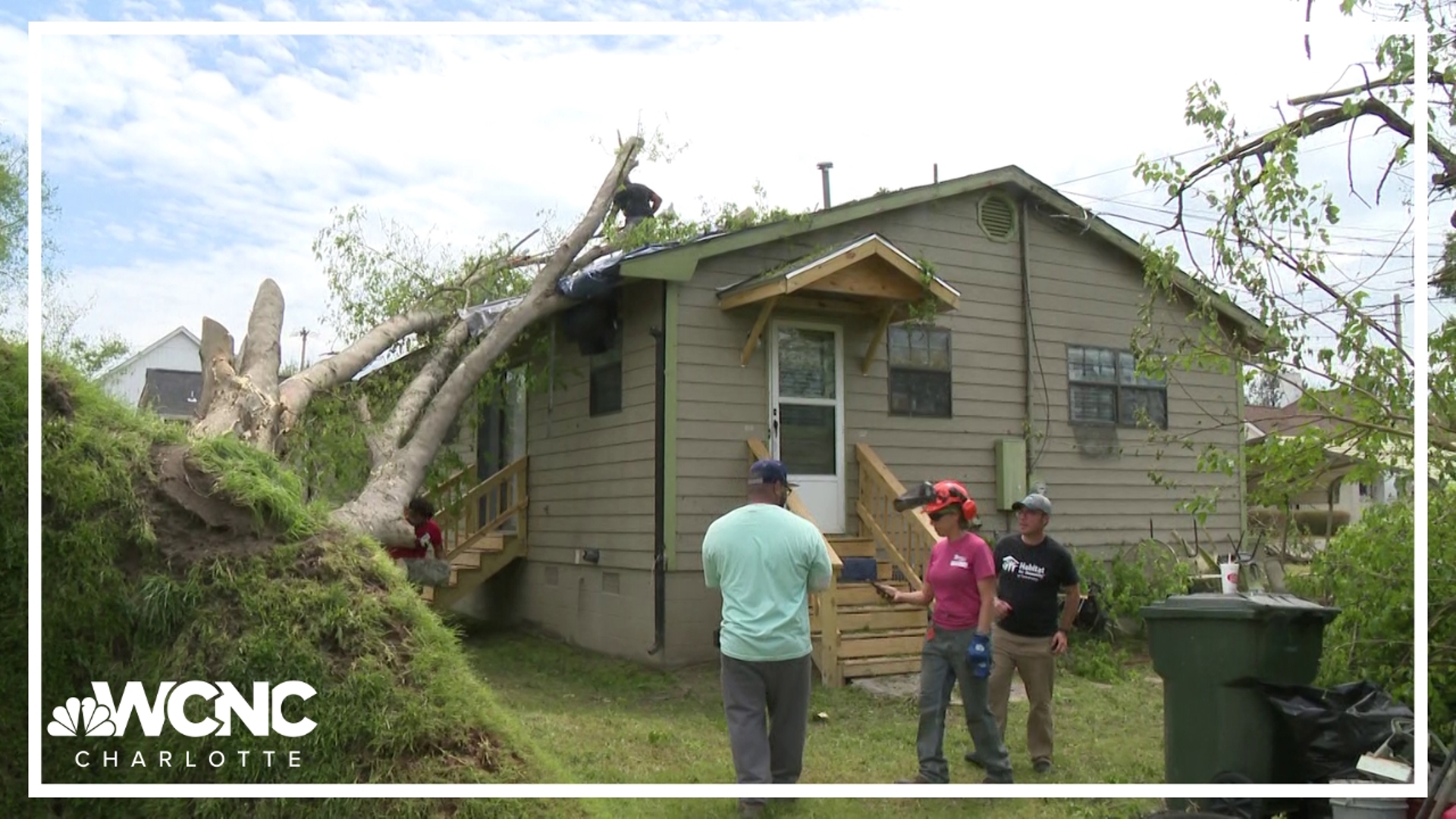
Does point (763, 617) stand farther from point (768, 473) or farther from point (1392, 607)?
point (1392, 607)

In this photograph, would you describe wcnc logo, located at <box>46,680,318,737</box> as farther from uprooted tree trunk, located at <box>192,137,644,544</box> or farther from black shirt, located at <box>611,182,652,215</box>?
black shirt, located at <box>611,182,652,215</box>

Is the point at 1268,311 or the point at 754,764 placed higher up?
the point at 1268,311

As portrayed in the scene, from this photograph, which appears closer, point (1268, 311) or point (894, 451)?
point (1268, 311)

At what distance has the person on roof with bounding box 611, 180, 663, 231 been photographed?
34.8ft

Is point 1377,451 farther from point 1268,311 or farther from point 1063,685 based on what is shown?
point 1063,685

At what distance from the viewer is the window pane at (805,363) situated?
988cm

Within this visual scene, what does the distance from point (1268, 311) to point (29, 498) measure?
5.82m

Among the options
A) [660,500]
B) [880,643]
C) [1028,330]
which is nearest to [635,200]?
[660,500]

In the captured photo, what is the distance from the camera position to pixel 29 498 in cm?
446

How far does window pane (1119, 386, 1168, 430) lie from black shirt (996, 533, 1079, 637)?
587cm

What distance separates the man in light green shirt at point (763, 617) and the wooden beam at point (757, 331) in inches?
159

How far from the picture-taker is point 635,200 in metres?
10.7

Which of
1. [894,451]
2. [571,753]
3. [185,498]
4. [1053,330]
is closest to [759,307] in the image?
[894,451]

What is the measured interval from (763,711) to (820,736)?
78.4 inches
